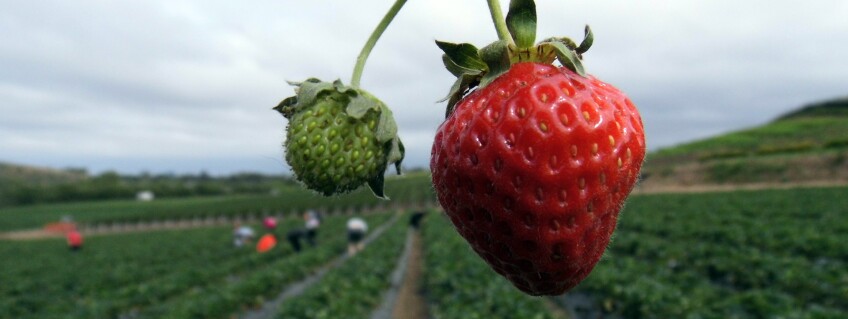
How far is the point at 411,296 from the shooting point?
13.8 m

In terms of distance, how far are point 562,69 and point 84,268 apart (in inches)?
1087

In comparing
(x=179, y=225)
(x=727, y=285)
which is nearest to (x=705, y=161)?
(x=727, y=285)

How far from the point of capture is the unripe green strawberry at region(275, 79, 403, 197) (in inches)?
38.9

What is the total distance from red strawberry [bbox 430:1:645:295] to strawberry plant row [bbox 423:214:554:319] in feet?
30.0

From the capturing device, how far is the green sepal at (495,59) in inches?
31.2

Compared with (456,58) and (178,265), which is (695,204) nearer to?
(178,265)

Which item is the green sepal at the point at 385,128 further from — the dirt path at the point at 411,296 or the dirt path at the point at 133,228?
the dirt path at the point at 133,228

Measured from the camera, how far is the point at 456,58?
0.83 meters

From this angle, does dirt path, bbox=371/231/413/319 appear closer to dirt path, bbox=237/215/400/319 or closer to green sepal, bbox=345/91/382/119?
dirt path, bbox=237/215/400/319

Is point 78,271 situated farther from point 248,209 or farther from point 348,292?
point 248,209

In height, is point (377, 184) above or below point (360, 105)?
below

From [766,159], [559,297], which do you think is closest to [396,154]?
[559,297]

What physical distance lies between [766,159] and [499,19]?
43477 millimetres

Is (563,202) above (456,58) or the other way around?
the other way around
